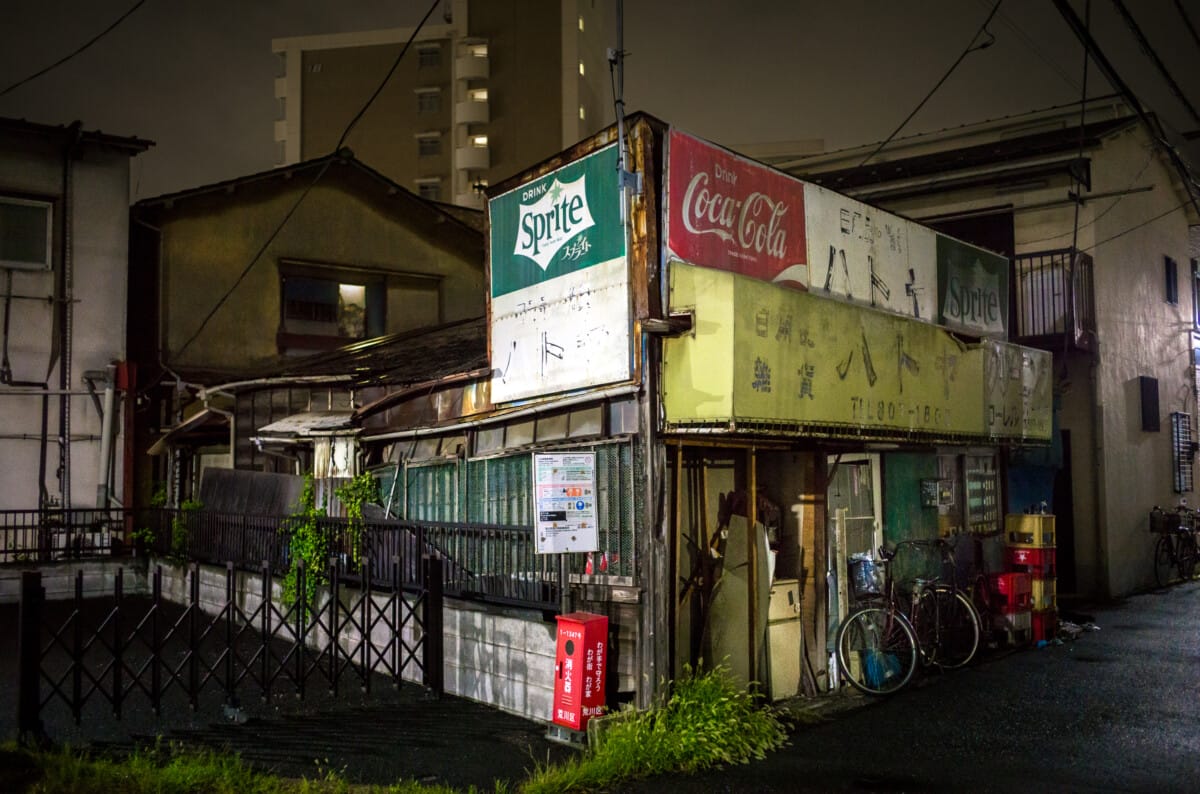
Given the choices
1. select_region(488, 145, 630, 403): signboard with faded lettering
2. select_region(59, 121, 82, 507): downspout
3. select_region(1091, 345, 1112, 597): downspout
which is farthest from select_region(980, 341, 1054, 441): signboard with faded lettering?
select_region(59, 121, 82, 507): downspout

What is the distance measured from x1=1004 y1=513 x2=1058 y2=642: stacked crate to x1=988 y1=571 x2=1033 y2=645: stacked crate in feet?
0.98

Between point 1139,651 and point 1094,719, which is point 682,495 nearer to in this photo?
point 1094,719

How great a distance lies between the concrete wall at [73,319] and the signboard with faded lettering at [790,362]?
16918 millimetres

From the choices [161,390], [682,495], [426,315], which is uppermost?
[426,315]

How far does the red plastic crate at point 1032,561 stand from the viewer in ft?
42.6

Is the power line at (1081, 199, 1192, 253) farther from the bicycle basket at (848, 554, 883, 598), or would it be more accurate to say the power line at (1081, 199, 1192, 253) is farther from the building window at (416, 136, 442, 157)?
the building window at (416, 136, 442, 157)

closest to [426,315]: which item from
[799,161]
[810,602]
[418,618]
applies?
[799,161]

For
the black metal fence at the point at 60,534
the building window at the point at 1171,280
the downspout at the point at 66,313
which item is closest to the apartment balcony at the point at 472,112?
the downspout at the point at 66,313

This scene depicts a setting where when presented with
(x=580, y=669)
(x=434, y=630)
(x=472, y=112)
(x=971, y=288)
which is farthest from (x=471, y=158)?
(x=580, y=669)

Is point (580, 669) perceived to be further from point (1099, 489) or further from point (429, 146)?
point (429, 146)

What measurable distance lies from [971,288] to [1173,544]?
412 inches

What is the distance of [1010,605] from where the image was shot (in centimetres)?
1252

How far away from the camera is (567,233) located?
380 inches

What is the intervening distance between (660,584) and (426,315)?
63.2 ft
